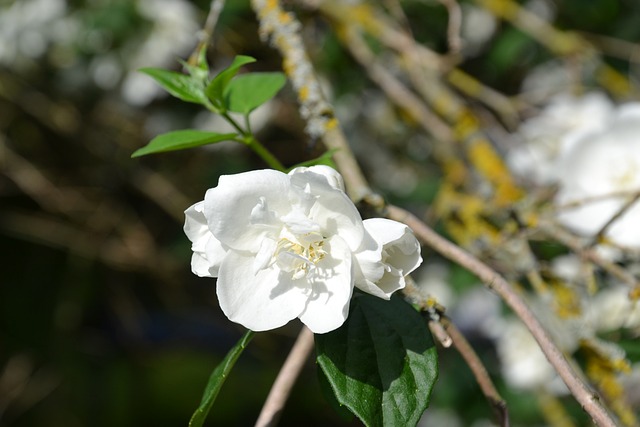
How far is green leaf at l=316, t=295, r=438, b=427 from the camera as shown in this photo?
0.48 metres

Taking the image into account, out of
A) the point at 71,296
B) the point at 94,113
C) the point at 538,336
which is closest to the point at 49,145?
the point at 94,113

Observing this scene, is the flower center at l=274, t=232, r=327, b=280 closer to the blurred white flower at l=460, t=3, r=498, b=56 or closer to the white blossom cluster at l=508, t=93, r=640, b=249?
the white blossom cluster at l=508, t=93, r=640, b=249

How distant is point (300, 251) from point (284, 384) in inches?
5.3

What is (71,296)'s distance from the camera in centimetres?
215

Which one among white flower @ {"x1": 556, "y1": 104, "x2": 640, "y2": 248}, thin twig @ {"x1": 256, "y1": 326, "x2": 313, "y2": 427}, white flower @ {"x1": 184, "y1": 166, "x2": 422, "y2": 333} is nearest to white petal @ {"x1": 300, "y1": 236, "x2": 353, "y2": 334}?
white flower @ {"x1": 184, "y1": 166, "x2": 422, "y2": 333}

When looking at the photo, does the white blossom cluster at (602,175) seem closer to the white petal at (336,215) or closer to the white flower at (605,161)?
the white flower at (605,161)

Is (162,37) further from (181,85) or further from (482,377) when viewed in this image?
(482,377)

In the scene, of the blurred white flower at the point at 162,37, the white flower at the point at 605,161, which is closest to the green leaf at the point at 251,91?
the white flower at the point at 605,161

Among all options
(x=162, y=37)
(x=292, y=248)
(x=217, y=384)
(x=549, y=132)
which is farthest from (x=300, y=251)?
(x=162, y=37)

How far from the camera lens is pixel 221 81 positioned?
23.2 inches

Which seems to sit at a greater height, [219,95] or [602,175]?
[219,95]

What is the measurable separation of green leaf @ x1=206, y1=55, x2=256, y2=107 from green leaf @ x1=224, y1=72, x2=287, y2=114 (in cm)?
3

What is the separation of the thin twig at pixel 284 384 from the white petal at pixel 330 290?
101 mm

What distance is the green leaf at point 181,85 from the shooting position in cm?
61
